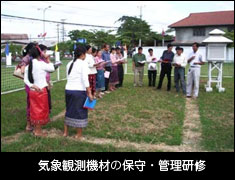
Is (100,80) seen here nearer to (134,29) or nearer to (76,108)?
(76,108)

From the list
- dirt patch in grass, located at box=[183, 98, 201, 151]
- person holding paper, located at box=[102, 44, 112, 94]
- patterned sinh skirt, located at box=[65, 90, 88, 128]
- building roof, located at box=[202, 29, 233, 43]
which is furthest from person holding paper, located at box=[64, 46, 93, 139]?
building roof, located at box=[202, 29, 233, 43]

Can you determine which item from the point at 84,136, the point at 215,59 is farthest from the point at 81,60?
the point at 215,59

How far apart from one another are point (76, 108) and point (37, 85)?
72 centimetres

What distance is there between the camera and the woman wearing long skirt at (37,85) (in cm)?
430

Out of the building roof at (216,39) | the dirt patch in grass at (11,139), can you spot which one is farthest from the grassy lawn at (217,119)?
the dirt patch in grass at (11,139)

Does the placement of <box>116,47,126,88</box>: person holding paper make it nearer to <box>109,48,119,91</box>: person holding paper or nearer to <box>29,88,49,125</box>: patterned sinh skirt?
<box>109,48,119,91</box>: person holding paper

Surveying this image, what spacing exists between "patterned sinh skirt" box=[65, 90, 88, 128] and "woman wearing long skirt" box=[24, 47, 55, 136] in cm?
41

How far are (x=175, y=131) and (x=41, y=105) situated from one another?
93.7 inches

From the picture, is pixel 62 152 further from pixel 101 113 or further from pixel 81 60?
pixel 101 113

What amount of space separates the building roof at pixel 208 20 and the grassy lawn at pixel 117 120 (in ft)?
89.2

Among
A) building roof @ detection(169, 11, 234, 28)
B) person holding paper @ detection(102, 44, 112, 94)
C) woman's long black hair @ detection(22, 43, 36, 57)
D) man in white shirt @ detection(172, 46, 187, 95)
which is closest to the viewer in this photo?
woman's long black hair @ detection(22, 43, 36, 57)

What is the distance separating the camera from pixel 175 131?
4.93 metres

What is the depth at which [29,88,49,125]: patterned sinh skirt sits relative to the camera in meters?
4.38

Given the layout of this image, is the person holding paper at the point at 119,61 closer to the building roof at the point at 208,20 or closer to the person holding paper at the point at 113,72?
the person holding paper at the point at 113,72
